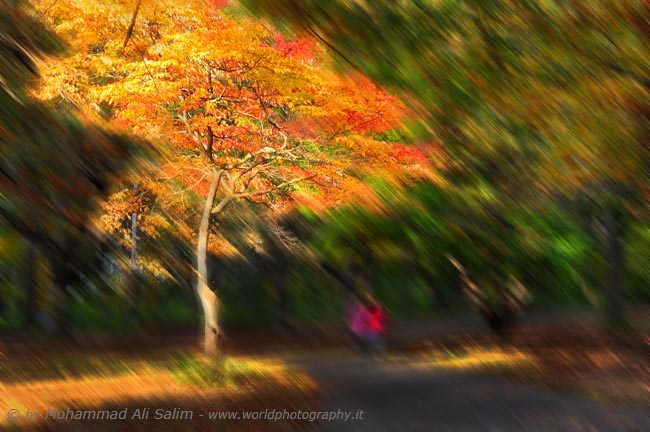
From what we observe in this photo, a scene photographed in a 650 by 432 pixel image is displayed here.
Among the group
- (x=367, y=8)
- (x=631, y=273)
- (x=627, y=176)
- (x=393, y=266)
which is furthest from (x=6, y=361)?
(x=631, y=273)

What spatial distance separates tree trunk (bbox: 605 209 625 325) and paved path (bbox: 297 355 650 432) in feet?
16.1

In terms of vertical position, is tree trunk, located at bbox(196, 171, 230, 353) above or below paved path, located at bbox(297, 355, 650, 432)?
above

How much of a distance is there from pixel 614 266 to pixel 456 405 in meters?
11.1

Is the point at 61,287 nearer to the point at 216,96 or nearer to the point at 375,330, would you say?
the point at 375,330

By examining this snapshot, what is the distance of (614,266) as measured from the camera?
914 inches

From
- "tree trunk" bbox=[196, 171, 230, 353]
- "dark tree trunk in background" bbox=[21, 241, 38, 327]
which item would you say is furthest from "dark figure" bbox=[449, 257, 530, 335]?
"dark tree trunk in background" bbox=[21, 241, 38, 327]

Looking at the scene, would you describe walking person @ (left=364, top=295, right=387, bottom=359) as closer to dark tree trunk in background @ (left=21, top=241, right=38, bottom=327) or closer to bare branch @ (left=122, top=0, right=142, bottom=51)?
→ bare branch @ (left=122, top=0, right=142, bottom=51)

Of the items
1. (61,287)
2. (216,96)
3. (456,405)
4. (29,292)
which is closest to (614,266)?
(456,405)

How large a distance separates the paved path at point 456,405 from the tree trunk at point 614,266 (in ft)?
16.1

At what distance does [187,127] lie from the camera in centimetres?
1585

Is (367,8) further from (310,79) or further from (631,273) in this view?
(631,273)

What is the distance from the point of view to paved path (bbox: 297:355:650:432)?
11.6 metres

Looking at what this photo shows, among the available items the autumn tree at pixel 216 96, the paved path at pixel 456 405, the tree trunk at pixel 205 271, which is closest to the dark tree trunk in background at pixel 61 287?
the tree trunk at pixel 205 271

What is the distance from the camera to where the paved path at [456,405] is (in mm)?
11609
